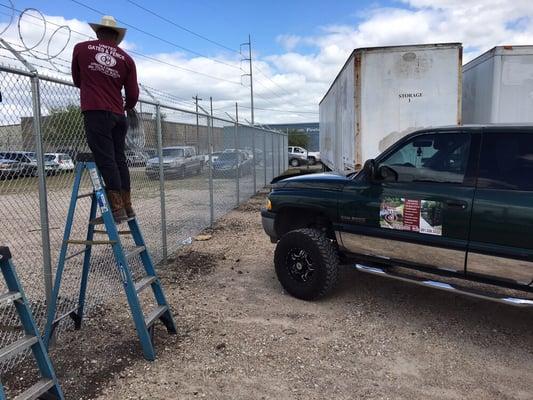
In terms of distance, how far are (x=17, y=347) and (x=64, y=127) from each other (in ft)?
6.83

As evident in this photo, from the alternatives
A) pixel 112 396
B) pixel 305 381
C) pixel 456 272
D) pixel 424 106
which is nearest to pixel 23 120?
pixel 112 396

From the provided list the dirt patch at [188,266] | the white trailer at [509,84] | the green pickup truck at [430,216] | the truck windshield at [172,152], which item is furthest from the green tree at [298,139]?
the green pickup truck at [430,216]

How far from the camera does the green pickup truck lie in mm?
3693

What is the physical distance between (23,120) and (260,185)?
12.5 metres

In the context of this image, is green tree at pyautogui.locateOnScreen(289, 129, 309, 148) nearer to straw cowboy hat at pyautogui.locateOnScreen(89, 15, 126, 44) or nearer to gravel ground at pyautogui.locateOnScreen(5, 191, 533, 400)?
gravel ground at pyautogui.locateOnScreen(5, 191, 533, 400)

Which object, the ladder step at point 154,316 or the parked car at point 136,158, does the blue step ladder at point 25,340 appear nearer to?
the ladder step at point 154,316

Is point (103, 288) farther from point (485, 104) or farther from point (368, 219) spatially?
point (485, 104)

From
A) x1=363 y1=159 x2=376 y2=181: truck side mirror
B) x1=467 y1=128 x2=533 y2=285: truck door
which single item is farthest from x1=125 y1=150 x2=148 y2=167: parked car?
x1=467 y1=128 x2=533 y2=285: truck door

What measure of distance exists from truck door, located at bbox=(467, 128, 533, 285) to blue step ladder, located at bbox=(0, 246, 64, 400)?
326 centimetres

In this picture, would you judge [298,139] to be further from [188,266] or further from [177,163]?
[188,266]

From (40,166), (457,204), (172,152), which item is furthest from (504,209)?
(172,152)

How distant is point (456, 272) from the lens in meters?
4.06

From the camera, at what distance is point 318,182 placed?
5.02 meters

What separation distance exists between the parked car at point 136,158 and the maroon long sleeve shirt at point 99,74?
62.7 inches
